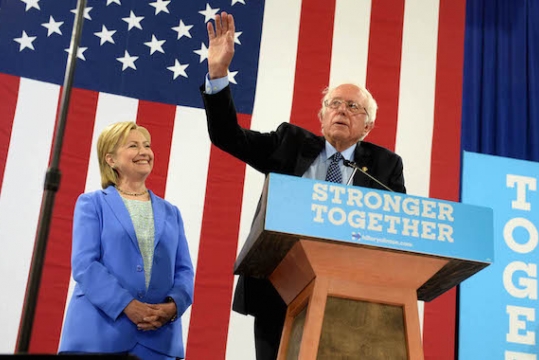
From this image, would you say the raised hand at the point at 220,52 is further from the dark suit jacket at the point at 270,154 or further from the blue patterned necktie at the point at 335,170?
the blue patterned necktie at the point at 335,170

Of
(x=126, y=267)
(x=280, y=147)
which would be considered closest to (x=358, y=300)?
(x=280, y=147)

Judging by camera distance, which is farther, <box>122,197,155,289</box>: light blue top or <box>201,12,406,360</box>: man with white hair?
<box>122,197,155,289</box>: light blue top

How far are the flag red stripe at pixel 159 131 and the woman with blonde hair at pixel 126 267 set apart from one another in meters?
1.21

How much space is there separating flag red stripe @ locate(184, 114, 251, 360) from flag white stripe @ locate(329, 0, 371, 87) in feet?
2.17

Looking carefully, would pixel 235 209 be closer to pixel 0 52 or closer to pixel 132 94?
pixel 132 94

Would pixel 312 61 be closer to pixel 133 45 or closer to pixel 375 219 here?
pixel 133 45

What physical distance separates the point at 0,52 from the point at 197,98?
109 cm

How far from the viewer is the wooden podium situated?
5.72ft

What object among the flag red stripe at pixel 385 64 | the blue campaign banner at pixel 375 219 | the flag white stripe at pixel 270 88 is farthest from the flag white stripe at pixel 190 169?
the blue campaign banner at pixel 375 219

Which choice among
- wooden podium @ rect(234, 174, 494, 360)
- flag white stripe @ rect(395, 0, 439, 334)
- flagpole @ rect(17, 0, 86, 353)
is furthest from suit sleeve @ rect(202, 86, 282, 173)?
flag white stripe @ rect(395, 0, 439, 334)

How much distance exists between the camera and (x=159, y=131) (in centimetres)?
404

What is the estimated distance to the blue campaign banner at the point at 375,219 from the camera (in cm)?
173

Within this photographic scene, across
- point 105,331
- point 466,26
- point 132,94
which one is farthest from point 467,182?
point 105,331

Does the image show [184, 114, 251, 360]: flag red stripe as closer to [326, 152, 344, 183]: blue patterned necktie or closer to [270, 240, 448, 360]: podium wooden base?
[326, 152, 344, 183]: blue patterned necktie
